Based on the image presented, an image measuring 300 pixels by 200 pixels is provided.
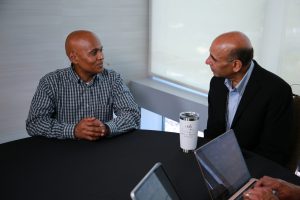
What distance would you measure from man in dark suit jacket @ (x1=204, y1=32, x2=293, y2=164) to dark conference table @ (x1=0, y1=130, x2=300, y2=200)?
321 millimetres

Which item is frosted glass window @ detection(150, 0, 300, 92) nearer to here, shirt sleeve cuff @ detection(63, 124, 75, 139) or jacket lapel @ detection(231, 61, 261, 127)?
jacket lapel @ detection(231, 61, 261, 127)

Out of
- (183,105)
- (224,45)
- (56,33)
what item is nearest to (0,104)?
(56,33)

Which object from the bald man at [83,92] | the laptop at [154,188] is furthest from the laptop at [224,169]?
the bald man at [83,92]

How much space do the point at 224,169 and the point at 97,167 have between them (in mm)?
546

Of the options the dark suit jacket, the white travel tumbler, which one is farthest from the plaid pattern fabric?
the dark suit jacket

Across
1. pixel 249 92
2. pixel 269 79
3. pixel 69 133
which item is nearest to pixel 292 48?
pixel 269 79

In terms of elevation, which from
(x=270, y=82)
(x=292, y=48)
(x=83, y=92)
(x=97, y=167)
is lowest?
(x=97, y=167)

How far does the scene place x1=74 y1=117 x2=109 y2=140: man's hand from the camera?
1729mm

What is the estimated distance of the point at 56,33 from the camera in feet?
9.95

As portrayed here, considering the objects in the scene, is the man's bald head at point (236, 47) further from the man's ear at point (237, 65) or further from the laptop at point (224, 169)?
the laptop at point (224, 169)

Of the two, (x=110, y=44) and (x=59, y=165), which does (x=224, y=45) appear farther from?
(x=110, y=44)

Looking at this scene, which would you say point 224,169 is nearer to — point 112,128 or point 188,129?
point 188,129

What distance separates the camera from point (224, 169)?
1222 millimetres

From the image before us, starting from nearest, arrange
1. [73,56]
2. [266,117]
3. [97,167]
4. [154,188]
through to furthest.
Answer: [154,188]
[97,167]
[266,117]
[73,56]
